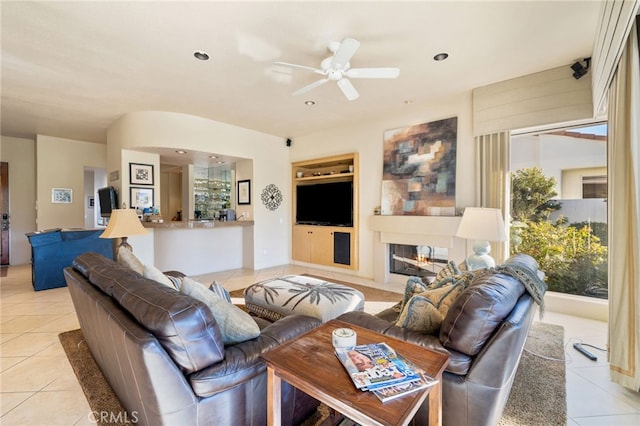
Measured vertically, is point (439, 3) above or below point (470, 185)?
above

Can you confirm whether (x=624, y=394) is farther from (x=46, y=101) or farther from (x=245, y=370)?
(x=46, y=101)

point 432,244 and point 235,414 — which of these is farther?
point 432,244

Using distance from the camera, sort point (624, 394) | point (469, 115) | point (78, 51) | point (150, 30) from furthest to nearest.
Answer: point (469, 115) < point (78, 51) < point (150, 30) < point (624, 394)

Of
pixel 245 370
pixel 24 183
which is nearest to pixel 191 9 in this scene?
pixel 245 370

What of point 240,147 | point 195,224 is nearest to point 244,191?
point 240,147

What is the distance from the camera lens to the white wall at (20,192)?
608 cm

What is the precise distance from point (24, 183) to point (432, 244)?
8539 mm

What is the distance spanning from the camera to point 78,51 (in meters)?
2.83

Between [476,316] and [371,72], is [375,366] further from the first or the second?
[371,72]

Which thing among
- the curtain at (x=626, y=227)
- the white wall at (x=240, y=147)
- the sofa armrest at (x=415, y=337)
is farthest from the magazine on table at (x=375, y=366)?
the white wall at (x=240, y=147)

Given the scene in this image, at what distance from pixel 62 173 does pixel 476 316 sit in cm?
814

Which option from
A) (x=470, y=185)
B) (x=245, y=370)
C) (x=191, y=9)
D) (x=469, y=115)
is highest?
(x=191, y=9)

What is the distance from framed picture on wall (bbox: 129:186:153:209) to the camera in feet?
15.6

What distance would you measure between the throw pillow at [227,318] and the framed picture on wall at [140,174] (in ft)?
13.7
